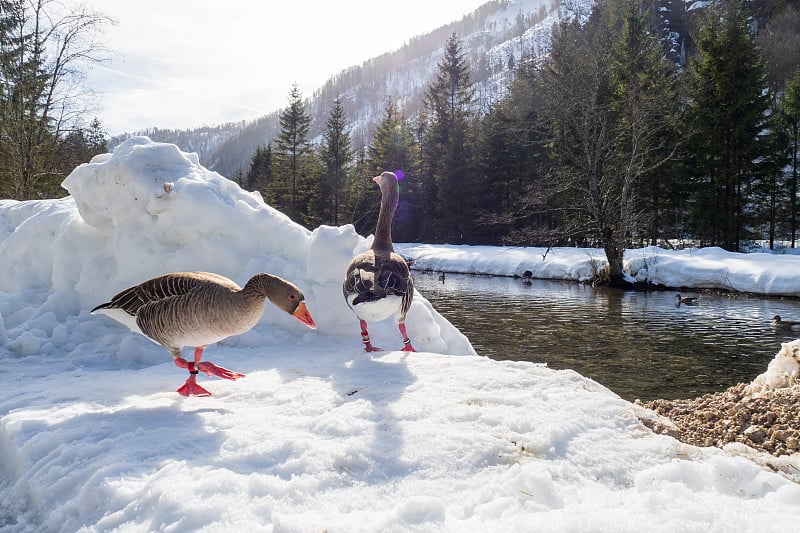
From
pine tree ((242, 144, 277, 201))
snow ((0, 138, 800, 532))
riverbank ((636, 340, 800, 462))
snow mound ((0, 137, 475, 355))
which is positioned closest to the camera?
snow ((0, 138, 800, 532))

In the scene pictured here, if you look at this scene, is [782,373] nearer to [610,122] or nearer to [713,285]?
[713,285]

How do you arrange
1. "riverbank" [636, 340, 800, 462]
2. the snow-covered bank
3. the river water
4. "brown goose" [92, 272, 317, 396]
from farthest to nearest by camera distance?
the snow-covered bank, the river water, "riverbank" [636, 340, 800, 462], "brown goose" [92, 272, 317, 396]

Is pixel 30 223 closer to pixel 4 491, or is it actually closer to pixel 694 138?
pixel 4 491

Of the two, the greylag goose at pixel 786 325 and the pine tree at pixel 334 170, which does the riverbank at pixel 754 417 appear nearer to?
the greylag goose at pixel 786 325

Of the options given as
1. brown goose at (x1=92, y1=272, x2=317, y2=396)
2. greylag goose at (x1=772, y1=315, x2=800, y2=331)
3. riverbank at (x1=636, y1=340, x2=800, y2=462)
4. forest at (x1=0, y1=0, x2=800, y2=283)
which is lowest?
greylag goose at (x1=772, y1=315, x2=800, y2=331)

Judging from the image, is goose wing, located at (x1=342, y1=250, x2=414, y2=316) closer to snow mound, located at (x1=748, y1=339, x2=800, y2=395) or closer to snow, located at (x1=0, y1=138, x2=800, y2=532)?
snow, located at (x1=0, y1=138, x2=800, y2=532)

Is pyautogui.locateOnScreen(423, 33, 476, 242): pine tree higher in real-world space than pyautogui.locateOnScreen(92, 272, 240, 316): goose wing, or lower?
higher

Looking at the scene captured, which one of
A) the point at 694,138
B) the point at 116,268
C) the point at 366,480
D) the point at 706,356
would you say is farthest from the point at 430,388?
the point at 694,138

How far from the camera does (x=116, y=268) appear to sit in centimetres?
700

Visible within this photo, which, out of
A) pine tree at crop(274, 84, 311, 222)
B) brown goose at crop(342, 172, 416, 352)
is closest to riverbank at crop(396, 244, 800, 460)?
brown goose at crop(342, 172, 416, 352)

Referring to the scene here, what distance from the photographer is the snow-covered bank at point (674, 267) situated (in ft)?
64.4

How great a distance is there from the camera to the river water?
29.9ft

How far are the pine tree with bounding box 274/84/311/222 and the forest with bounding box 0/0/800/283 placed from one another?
0.18m

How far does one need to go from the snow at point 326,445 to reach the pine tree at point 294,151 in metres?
47.3
